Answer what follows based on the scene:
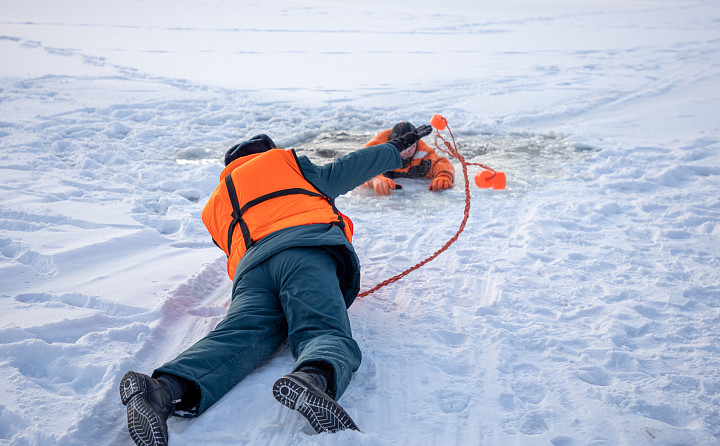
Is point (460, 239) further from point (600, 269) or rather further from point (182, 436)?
point (182, 436)

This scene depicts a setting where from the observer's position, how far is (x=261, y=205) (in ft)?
7.47

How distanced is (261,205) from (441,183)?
2524 millimetres

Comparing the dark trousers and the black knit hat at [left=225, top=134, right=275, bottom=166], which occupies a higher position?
the black knit hat at [left=225, top=134, right=275, bottom=166]

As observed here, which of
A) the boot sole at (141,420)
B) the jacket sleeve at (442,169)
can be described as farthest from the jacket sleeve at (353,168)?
the jacket sleeve at (442,169)

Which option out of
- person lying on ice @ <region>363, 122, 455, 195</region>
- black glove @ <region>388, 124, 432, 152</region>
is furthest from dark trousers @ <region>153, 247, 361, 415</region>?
person lying on ice @ <region>363, 122, 455, 195</region>

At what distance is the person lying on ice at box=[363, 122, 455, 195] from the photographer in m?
4.47

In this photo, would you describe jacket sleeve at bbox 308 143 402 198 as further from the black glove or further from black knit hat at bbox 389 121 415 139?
black knit hat at bbox 389 121 415 139

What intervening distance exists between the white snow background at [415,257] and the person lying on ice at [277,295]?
0.39 ft

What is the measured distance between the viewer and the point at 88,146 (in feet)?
16.9

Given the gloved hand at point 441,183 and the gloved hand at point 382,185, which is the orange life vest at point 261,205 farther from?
the gloved hand at point 441,183

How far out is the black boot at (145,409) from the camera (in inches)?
60.7

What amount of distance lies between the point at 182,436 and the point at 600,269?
8.16 ft

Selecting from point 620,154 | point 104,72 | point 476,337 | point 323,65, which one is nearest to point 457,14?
point 323,65

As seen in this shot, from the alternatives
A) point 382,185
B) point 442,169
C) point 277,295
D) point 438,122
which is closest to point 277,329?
point 277,295
